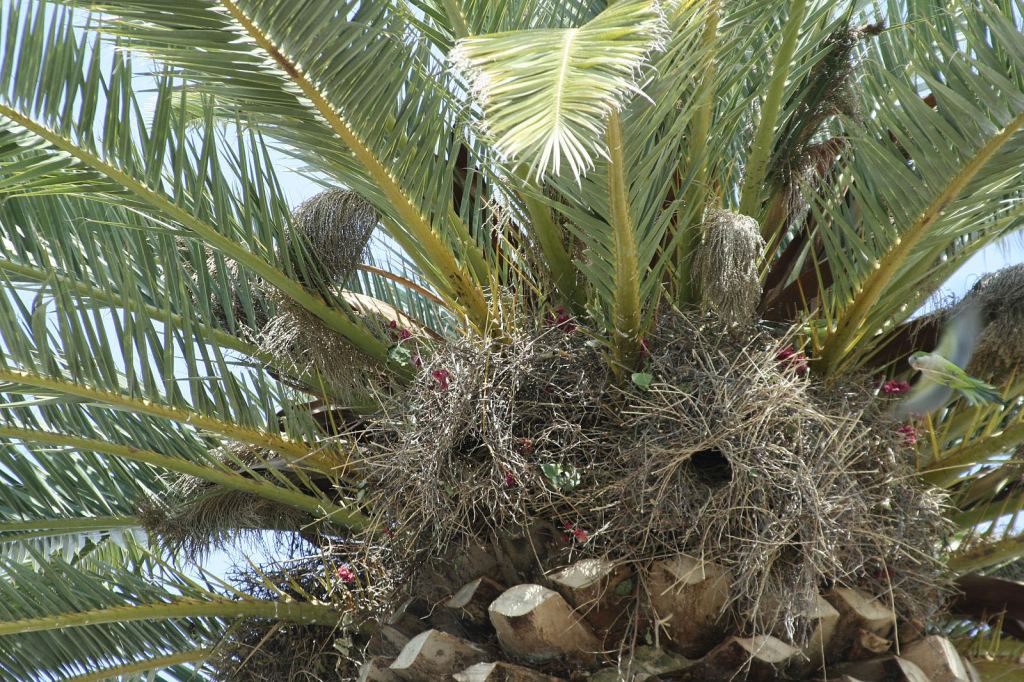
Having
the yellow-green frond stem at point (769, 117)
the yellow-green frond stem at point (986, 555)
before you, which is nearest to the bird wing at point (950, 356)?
the yellow-green frond stem at point (986, 555)

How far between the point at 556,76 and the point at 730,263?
45.7 inches

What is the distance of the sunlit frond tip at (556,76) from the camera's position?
2.11 meters

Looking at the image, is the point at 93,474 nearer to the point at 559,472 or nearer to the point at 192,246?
the point at 192,246

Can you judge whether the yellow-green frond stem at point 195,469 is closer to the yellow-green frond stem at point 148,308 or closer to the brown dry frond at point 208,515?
the brown dry frond at point 208,515

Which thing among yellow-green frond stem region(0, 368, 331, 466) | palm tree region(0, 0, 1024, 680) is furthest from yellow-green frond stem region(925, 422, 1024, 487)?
yellow-green frond stem region(0, 368, 331, 466)

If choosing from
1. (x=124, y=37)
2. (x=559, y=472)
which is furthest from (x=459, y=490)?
(x=124, y=37)

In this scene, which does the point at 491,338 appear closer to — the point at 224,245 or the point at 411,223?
the point at 411,223

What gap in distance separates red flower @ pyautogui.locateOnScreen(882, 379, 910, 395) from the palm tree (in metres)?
0.11

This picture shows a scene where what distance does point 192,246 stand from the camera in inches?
161

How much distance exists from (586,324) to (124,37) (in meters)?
1.58

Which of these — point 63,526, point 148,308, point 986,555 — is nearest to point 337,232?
point 148,308

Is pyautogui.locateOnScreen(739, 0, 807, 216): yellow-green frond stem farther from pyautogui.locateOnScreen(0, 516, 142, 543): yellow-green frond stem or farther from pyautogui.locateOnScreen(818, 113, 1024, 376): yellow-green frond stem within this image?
pyautogui.locateOnScreen(0, 516, 142, 543): yellow-green frond stem

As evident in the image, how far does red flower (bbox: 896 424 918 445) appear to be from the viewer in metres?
3.53

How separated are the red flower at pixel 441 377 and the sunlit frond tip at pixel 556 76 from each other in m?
1.21
